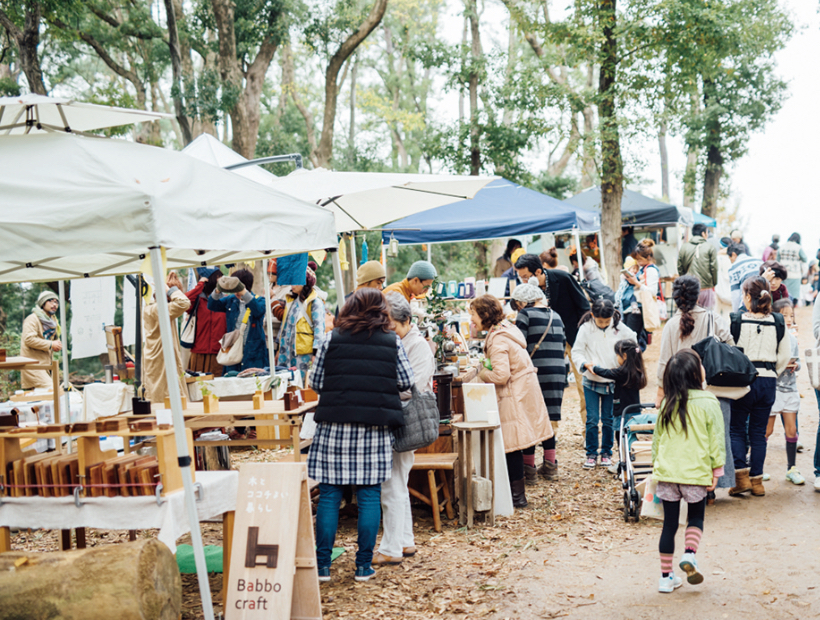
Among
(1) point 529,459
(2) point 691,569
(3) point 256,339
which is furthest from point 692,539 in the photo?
(3) point 256,339

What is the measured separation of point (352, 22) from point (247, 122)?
11.4 feet

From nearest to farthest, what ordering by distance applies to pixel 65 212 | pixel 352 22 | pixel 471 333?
pixel 65 212
pixel 471 333
pixel 352 22

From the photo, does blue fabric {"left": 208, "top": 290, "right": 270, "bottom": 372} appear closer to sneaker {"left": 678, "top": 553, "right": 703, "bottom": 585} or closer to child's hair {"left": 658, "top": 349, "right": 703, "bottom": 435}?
child's hair {"left": 658, "top": 349, "right": 703, "bottom": 435}

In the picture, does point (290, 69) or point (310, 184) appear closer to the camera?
point (310, 184)

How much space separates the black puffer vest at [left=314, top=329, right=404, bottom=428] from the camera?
438 centimetres

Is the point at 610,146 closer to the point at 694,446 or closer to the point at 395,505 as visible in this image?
the point at 694,446

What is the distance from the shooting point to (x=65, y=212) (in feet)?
11.5

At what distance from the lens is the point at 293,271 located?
784cm

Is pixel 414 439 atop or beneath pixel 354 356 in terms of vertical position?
beneath

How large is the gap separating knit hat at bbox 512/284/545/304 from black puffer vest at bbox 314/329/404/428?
9.40ft

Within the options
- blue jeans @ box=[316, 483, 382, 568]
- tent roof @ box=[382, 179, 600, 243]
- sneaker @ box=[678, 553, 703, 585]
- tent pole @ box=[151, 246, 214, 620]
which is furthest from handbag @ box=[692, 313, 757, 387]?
tent roof @ box=[382, 179, 600, 243]

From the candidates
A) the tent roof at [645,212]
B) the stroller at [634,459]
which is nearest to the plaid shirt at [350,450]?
the stroller at [634,459]

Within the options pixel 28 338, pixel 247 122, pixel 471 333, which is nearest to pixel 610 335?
pixel 471 333

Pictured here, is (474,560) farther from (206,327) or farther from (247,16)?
(247,16)
